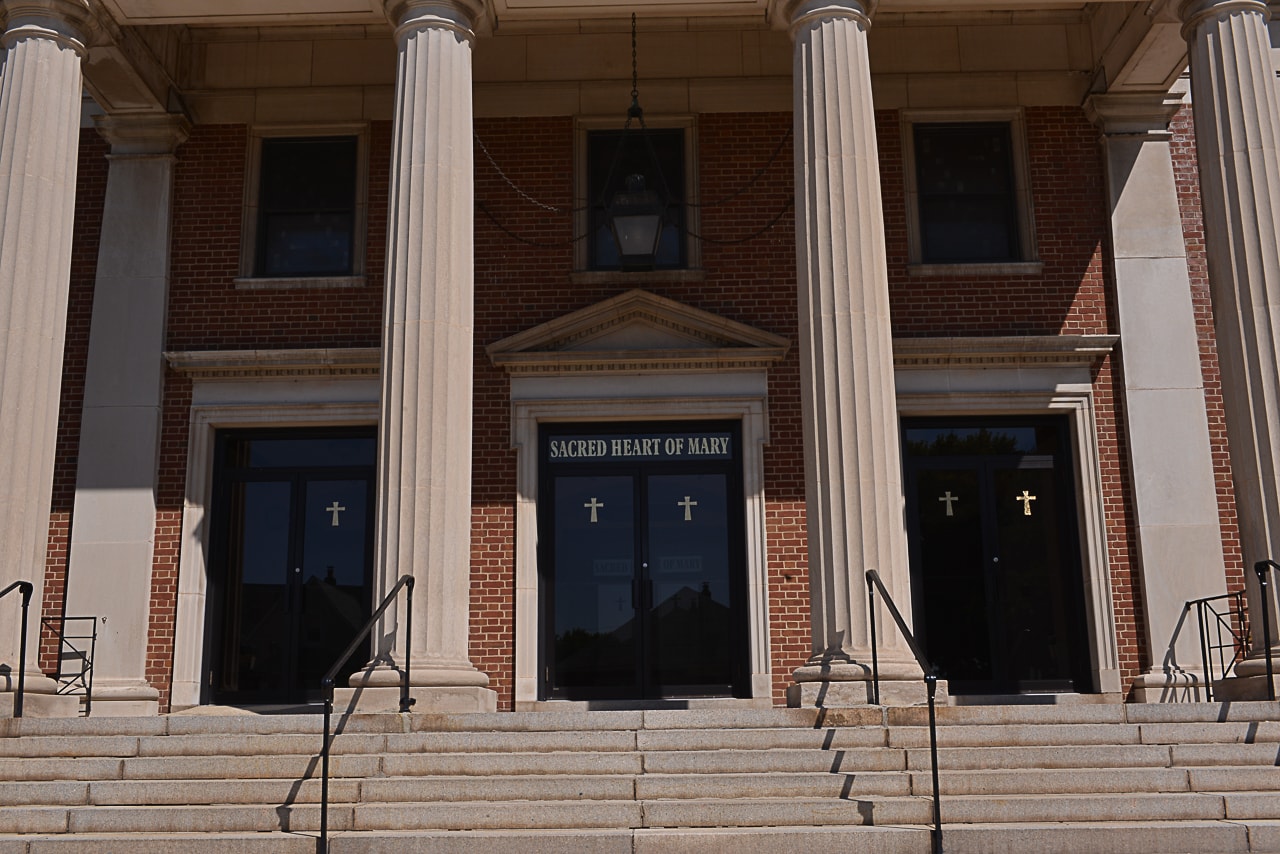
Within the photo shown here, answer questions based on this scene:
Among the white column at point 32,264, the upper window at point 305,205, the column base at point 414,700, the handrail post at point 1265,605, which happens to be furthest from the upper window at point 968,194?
the white column at point 32,264

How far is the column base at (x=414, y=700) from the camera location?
10.6m

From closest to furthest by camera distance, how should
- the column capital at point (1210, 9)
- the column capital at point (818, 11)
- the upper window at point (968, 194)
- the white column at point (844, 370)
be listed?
the white column at point (844, 370) < the column capital at point (818, 11) < the column capital at point (1210, 9) < the upper window at point (968, 194)

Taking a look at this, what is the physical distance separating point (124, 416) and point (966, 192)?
31.5ft

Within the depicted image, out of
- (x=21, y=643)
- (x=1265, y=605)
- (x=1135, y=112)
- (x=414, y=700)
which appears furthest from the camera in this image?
(x=1135, y=112)

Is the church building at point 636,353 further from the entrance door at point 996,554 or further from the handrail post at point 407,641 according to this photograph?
the handrail post at point 407,641

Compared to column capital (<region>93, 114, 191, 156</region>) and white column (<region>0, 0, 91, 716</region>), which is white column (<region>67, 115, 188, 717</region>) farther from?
white column (<region>0, 0, 91, 716</region>)

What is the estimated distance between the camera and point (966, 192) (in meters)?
15.5

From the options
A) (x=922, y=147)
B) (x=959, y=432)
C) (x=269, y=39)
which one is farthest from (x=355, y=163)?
(x=959, y=432)

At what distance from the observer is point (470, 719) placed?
1005cm

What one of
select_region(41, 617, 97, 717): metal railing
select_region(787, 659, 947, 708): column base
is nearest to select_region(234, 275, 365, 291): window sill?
select_region(41, 617, 97, 717): metal railing

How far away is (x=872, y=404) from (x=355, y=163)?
7399mm

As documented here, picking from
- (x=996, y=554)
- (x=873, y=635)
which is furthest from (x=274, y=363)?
(x=996, y=554)

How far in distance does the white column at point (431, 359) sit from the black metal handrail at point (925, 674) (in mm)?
3095

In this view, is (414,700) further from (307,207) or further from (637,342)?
(307,207)
